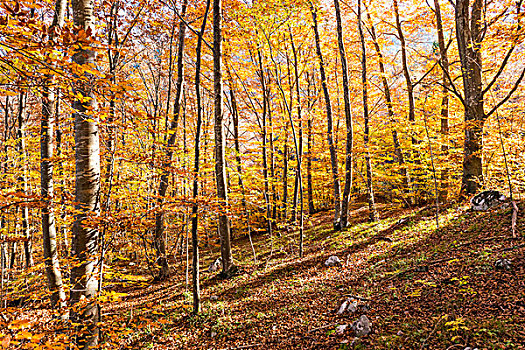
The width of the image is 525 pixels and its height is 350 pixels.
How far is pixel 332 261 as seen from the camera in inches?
286

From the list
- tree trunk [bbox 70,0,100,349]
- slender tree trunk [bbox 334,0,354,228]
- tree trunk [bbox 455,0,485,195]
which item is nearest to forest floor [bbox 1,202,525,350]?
tree trunk [bbox 70,0,100,349]

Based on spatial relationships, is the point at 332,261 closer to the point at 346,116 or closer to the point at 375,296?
the point at 375,296

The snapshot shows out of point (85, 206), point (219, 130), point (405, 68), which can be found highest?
point (405, 68)

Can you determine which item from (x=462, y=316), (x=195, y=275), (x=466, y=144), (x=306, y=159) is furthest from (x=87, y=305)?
(x=306, y=159)

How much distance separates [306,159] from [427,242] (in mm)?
8733

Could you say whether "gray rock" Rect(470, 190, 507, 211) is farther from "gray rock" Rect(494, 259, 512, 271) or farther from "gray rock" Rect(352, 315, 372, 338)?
"gray rock" Rect(352, 315, 372, 338)

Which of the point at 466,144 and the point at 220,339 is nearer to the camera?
the point at 220,339

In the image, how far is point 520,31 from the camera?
17.9 ft

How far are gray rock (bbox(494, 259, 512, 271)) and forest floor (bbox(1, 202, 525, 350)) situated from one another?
0.04m

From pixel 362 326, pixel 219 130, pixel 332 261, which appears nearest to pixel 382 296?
pixel 362 326

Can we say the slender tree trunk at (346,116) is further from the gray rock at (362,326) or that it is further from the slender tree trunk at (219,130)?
the gray rock at (362,326)

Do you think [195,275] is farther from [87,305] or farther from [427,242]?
[427,242]

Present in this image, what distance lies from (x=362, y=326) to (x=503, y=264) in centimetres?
235

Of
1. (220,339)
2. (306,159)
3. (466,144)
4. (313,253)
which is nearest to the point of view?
(220,339)
